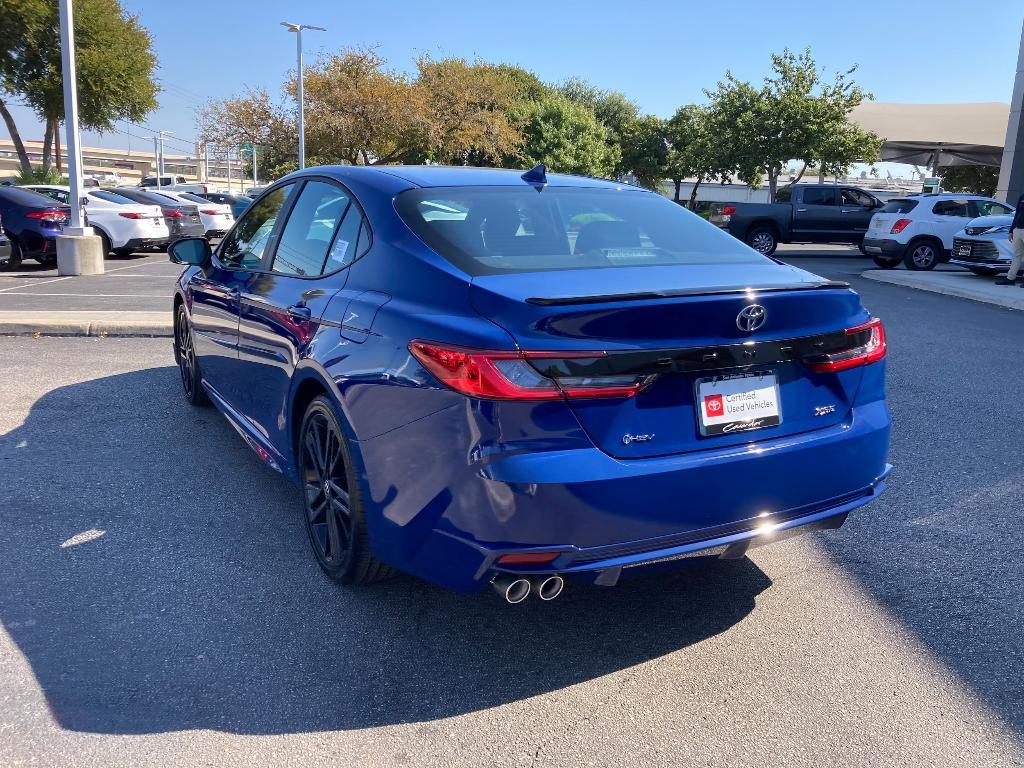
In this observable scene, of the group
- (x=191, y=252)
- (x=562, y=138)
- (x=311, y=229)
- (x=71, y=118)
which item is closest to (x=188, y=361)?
(x=191, y=252)

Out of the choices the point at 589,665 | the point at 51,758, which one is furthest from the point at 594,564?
the point at 51,758

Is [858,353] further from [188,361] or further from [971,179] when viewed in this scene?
[971,179]

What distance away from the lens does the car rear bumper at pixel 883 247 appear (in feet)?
64.6

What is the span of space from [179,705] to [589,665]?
1.32 m

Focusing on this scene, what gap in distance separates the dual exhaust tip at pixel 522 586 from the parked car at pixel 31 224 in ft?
52.4

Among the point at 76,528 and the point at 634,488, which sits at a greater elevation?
the point at 634,488

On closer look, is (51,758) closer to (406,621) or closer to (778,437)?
(406,621)

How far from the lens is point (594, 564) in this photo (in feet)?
A: 8.66

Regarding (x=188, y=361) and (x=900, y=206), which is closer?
(x=188, y=361)

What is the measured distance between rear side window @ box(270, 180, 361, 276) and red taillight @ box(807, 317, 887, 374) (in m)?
1.80

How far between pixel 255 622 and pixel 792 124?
32.4 metres

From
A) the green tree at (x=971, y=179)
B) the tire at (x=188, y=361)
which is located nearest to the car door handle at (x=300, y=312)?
the tire at (x=188, y=361)

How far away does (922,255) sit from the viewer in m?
19.7

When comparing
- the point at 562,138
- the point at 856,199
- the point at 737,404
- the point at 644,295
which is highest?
the point at 562,138
